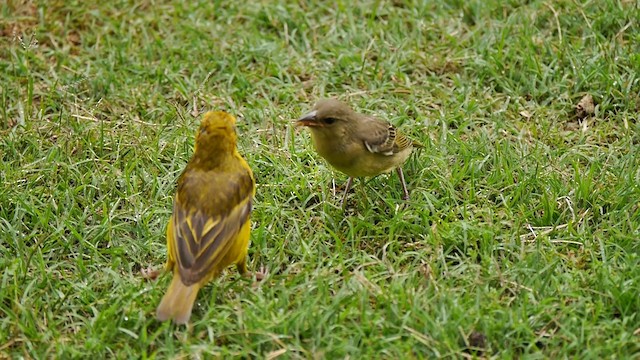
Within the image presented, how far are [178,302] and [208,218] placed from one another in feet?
1.83

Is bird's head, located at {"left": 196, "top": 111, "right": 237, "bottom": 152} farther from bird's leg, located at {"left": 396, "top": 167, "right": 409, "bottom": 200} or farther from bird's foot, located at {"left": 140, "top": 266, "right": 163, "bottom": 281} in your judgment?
bird's leg, located at {"left": 396, "top": 167, "right": 409, "bottom": 200}

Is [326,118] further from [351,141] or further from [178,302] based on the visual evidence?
[178,302]

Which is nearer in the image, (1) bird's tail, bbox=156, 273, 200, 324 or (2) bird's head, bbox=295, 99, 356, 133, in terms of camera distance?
(1) bird's tail, bbox=156, 273, 200, 324

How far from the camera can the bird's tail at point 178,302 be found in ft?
15.8

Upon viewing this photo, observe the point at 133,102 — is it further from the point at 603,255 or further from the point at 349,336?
the point at 603,255

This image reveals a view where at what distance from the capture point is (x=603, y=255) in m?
5.39

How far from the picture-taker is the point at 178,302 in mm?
4828

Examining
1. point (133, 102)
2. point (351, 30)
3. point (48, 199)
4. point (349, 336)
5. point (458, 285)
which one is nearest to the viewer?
point (349, 336)

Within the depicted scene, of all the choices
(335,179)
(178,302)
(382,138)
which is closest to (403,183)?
(382,138)

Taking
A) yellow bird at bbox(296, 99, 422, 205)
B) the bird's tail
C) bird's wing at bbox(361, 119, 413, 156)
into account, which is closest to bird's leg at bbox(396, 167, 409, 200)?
yellow bird at bbox(296, 99, 422, 205)

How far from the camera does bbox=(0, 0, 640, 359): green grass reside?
4.88 metres

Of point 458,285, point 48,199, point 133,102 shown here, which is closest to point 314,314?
point 458,285

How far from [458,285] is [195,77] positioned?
3.15m

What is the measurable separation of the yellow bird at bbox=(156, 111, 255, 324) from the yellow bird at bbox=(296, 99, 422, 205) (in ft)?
1.72
